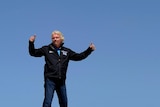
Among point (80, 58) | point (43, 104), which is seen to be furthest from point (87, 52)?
point (43, 104)

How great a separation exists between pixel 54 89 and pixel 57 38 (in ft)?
5.76

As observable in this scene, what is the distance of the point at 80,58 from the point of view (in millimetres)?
14594

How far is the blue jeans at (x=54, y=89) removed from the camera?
44.5 feet

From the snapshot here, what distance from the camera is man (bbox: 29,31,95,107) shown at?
13.6m

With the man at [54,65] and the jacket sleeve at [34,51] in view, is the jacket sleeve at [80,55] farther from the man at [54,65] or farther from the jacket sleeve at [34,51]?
the jacket sleeve at [34,51]

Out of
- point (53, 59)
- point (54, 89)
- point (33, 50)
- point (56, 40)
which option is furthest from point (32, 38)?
point (54, 89)

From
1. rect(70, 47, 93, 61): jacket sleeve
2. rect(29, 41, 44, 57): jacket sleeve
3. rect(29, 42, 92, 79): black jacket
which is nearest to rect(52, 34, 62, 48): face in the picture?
rect(29, 42, 92, 79): black jacket

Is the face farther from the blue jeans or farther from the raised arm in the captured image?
the blue jeans

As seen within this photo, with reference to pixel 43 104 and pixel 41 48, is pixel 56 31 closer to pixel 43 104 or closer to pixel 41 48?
pixel 41 48

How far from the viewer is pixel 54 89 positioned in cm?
1384

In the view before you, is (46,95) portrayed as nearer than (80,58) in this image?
Yes

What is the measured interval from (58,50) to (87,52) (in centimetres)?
117

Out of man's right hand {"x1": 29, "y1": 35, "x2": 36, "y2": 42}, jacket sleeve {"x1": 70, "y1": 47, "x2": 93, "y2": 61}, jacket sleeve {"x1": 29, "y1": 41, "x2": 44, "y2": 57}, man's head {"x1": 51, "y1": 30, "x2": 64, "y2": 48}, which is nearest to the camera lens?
man's right hand {"x1": 29, "y1": 35, "x2": 36, "y2": 42}

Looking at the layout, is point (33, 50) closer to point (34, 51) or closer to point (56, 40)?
point (34, 51)
